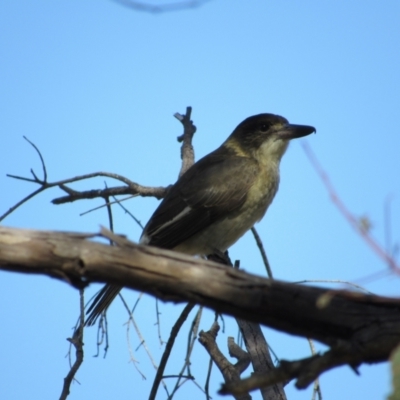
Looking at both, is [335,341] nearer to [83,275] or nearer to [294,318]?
[294,318]

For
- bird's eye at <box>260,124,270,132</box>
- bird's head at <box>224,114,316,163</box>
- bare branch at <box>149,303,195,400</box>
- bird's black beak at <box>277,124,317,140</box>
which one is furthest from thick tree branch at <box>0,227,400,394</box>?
bird's eye at <box>260,124,270,132</box>

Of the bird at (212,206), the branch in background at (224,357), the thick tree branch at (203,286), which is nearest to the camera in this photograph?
the thick tree branch at (203,286)

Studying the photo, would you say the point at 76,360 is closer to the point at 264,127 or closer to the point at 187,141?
the point at 187,141

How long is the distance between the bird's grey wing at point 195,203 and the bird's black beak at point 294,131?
60 centimetres

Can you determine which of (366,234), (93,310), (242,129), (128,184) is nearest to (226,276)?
(366,234)

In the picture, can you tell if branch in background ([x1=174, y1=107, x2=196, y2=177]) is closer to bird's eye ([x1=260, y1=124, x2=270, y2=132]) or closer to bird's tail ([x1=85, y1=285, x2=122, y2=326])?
bird's eye ([x1=260, y1=124, x2=270, y2=132])

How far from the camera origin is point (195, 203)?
5863 millimetres

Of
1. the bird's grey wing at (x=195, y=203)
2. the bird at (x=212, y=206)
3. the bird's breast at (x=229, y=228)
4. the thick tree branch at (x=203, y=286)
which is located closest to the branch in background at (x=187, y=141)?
the bird at (x=212, y=206)

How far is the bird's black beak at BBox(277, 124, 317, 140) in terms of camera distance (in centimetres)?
648

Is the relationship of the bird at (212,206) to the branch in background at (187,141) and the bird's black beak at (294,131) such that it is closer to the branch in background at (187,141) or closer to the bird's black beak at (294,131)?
the branch in background at (187,141)

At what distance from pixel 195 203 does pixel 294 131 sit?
4.18ft

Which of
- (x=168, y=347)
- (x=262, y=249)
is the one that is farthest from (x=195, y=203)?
(x=168, y=347)

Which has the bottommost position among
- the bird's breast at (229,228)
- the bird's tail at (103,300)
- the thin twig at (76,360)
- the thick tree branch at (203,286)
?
the thick tree branch at (203,286)

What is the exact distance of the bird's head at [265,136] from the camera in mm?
6500
